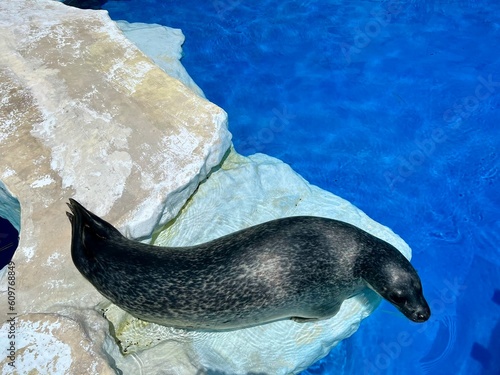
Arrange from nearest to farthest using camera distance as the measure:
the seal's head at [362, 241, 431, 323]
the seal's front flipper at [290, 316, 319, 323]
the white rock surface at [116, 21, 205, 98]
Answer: the seal's head at [362, 241, 431, 323] → the seal's front flipper at [290, 316, 319, 323] → the white rock surface at [116, 21, 205, 98]

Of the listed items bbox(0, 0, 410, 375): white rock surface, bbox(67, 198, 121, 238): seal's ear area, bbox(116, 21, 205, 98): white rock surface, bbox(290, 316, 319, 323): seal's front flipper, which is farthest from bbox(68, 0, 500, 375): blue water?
bbox(67, 198, 121, 238): seal's ear area

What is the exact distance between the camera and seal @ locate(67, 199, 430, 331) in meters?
3.43

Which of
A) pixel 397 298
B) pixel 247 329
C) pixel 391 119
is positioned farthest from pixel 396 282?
pixel 391 119

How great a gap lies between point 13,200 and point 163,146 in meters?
1.23

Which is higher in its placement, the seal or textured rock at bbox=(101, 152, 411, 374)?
the seal

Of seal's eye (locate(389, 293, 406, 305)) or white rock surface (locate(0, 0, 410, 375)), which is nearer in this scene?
white rock surface (locate(0, 0, 410, 375))

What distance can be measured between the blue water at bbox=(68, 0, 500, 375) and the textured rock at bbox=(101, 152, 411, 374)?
0.40 m

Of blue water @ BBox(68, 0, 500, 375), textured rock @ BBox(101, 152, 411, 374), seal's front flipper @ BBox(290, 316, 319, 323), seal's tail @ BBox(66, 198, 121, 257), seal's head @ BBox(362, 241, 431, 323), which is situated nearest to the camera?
seal's tail @ BBox(66, 198, 121, 257)

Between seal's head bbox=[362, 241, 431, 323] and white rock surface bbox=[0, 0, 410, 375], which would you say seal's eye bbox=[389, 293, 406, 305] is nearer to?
seal's head bbox=[362, 241, 431, 323]

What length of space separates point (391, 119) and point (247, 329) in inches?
124

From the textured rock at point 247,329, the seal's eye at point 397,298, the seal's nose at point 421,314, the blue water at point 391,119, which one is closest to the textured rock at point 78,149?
the textured rock at point 247,329

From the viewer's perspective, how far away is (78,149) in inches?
159

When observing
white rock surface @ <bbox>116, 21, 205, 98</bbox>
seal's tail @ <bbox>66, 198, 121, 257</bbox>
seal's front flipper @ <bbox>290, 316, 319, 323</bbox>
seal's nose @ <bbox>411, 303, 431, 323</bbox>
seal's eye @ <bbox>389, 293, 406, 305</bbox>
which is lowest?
seal's front flipper @ <bbox>290, 316, 319, 323</bbox>

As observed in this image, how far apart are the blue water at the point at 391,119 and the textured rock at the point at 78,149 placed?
1.51 meters
